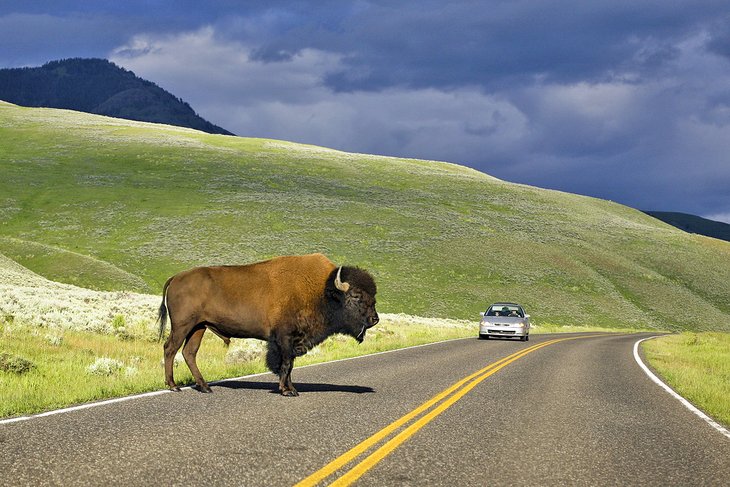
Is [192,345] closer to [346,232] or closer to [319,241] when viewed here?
[319,241]

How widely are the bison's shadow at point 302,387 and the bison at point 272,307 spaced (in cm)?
91

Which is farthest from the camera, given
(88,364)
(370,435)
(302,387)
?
(88,364)

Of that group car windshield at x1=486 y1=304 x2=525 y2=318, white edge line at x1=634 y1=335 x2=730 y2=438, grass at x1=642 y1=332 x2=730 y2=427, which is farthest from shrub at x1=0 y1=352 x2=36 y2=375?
car windshield at x1=486 y1=304 x2=525 y2=318

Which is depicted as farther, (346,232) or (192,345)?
(346,232)

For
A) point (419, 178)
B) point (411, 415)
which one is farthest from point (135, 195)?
point (411, 415)

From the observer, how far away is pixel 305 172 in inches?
3666

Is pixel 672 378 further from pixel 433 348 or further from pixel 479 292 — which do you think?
pixel 479 292

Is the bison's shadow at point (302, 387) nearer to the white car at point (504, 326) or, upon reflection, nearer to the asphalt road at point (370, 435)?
the asphalt road at point (370, 435)

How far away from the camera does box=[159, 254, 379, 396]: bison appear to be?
1090 centimetres

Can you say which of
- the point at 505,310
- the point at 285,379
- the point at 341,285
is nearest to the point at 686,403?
the point at 341,285

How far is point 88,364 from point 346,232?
5355cm

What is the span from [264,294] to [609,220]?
3726 inches

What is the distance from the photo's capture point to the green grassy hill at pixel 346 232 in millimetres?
56906

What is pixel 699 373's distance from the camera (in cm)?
1764
